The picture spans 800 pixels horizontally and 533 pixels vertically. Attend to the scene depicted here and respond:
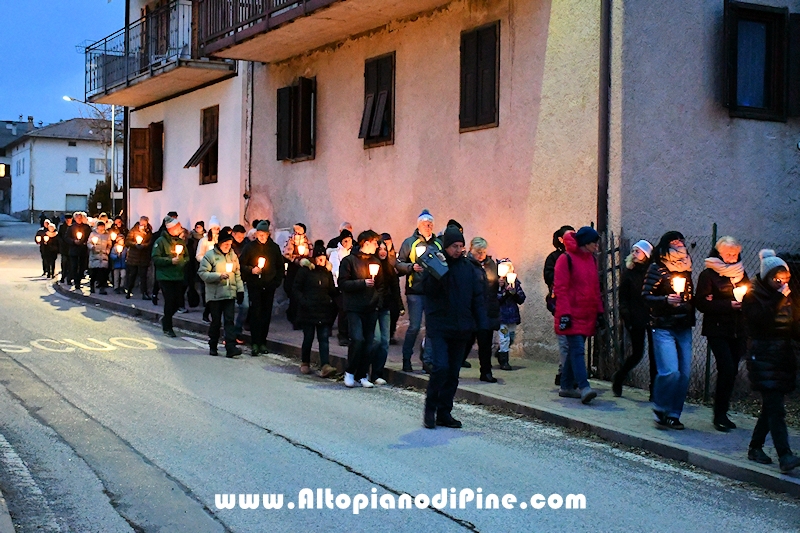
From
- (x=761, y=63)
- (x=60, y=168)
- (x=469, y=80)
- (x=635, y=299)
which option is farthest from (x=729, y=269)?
(x=60, y=168)

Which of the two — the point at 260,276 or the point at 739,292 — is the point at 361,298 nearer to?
the point at 260,276

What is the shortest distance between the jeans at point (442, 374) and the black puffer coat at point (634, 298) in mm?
2219

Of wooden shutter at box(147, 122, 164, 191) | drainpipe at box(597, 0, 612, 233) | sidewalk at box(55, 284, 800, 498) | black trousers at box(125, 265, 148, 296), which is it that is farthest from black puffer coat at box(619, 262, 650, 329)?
wooden shutter at box(147, 122, 164, 191)

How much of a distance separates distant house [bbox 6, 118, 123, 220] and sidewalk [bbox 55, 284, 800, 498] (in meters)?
69.2

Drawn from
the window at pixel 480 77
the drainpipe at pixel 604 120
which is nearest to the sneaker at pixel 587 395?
the drainpipe at pixel 604 120

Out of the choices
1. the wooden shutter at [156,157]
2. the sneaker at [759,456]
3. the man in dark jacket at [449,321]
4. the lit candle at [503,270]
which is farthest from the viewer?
the wooden shutter at [156,157]

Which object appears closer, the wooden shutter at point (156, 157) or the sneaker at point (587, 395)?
the sneaker at point (587, 395)

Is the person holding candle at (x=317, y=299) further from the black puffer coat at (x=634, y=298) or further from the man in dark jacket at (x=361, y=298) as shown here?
the black puffer coat at (x=634, y=298)

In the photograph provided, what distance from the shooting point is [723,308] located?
860cm

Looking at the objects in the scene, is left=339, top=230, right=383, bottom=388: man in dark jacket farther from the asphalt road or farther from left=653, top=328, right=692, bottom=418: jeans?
left=653, top=328, right=692, bottom=418: jeans

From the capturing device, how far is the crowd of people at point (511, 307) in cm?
736

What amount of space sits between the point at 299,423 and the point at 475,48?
25.4 ft

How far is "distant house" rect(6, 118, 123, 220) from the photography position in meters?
77.9

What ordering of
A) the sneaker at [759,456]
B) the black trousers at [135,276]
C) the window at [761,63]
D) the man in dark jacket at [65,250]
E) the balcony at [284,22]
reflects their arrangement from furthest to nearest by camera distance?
the man in dark jacket at [65,250] → the black trousers at [135,276] → the balcony at [284,22] → the window at [761,63] → the sneaker at [759,456]
